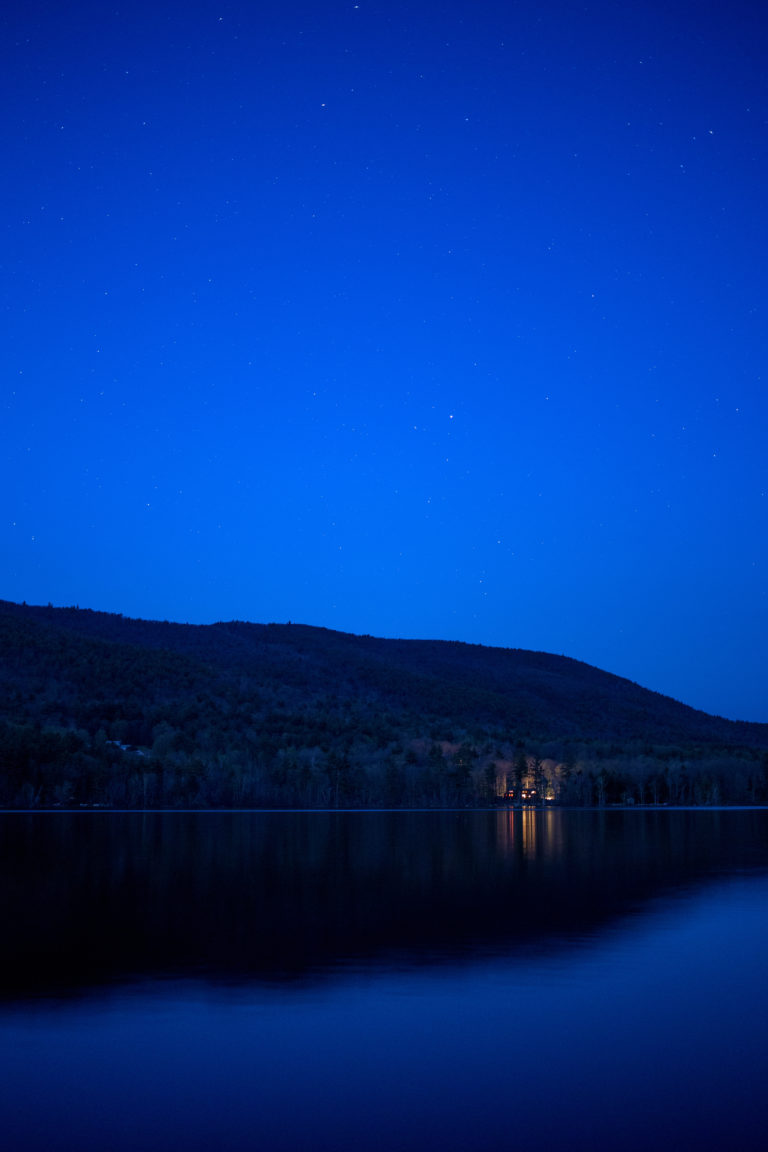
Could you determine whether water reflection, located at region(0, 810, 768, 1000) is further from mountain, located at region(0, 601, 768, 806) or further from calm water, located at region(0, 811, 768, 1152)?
mountain, located at region(0, 601, 768, 806)

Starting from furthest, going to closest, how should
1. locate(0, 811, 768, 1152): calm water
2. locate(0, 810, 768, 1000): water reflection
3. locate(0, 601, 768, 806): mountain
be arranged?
locate(0, 601, 768, 806): mountain → locate(0, 810, 768, 1000): water reflection → locate(0, 811, 768, 1152): calm water

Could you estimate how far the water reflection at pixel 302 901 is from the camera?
21953mm

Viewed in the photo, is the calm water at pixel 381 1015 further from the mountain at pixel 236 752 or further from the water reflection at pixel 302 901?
the mountain at pixel 236 752

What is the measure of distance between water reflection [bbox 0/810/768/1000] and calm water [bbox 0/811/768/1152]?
0.48 feet

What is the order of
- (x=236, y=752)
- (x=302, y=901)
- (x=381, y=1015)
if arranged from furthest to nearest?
(x=236, y=752), (x=302, y=901), (x=381, y=1015)

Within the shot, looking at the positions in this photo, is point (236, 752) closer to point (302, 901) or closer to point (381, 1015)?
point (302, 901)

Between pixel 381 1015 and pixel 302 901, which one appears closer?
pixel 381 1015

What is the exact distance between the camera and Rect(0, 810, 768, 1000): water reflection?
21953mm

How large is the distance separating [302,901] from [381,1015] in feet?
49.9

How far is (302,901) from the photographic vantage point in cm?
3184

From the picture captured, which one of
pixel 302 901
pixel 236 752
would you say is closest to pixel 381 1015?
pixel 302 901

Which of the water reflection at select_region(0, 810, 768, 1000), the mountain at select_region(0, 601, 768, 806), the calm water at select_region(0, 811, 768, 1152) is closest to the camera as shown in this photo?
the calm water at select_region(0, 811, 768, 1152)

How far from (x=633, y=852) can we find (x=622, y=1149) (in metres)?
47.2

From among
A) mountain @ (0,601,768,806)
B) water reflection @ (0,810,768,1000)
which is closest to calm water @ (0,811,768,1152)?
water reflection @ (0,810,768,1000)
